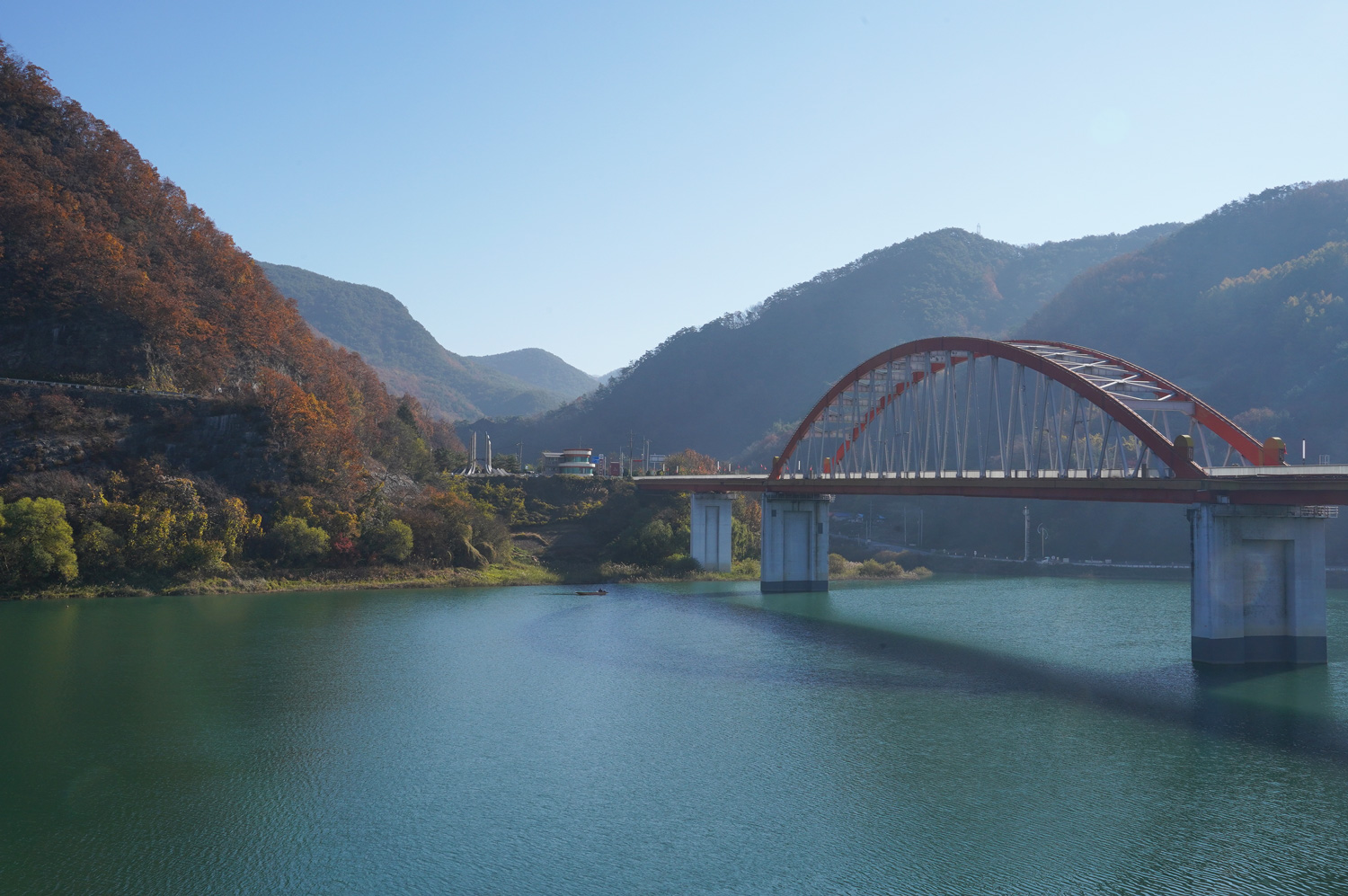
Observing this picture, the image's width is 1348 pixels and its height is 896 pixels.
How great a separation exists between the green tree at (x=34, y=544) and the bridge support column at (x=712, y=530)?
129 ft

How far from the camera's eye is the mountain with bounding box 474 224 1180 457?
174 metres

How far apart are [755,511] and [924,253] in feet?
437

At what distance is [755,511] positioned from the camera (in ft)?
271

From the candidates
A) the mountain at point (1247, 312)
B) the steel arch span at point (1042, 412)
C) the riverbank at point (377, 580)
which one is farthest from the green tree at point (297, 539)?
the mountain at point (1247, 312)

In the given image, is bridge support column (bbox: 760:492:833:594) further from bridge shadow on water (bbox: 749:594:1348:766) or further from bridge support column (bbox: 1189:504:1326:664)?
bridge support column (bbox: 1189:504:1326:664)

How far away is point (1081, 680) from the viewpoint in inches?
1292

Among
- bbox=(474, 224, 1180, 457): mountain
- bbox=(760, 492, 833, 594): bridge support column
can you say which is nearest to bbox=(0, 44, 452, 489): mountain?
bbox=(760, 492, 833, 594): bridge support column

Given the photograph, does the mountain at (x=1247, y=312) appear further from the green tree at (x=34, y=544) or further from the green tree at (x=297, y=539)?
the green tree at (x=34, y=544)

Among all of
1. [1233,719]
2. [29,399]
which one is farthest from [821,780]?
[29,399]

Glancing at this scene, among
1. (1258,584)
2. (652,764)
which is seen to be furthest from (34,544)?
(1258,584)

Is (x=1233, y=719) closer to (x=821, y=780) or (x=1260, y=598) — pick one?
(x=1260, y=598)

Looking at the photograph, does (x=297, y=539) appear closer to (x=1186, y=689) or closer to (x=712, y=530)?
(x=712, y=530)

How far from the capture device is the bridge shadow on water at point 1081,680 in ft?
87.4

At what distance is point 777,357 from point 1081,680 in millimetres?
150594
